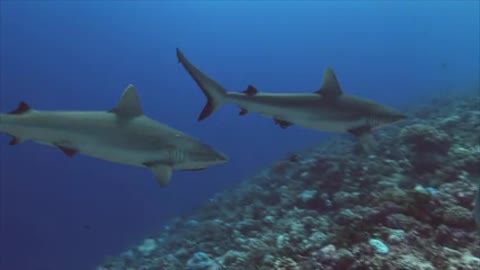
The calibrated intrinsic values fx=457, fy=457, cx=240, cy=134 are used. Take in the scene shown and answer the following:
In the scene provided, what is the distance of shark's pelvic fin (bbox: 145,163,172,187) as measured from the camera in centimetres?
561

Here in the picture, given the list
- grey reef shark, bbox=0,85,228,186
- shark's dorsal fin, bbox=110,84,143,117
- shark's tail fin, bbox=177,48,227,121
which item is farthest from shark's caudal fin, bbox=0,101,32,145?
shark's tail fin, bbox=177,48,227,121

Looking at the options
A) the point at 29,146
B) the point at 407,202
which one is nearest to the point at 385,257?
the point at 407,202

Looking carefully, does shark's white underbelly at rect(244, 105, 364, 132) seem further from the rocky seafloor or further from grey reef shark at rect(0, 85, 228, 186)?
grey reef shark at rect(0, 85, 228, 186)

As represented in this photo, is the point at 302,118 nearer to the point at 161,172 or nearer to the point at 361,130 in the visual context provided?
the point at 361,130

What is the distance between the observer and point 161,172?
564 cm

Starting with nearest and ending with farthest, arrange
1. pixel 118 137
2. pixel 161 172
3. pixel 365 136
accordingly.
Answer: pixel 118 137 → pixel 161 172 → pixel 365 136

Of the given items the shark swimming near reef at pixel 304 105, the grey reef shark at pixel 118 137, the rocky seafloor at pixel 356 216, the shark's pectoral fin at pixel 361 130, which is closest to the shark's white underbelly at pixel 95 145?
the grey reef shark at pixel 118 137

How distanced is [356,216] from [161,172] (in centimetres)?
314

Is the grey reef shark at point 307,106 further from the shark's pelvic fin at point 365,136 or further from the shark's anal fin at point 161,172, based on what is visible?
the shark's anal fin at point 161,172

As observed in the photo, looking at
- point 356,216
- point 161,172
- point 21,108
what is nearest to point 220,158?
point 161,172

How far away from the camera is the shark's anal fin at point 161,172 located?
561 cm

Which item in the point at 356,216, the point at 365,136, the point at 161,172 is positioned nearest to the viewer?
the point at 161,172

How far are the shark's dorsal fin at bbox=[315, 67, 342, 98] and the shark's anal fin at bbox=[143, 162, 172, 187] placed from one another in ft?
9.43

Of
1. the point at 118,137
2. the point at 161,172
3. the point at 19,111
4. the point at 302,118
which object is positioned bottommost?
the point at 161,172
